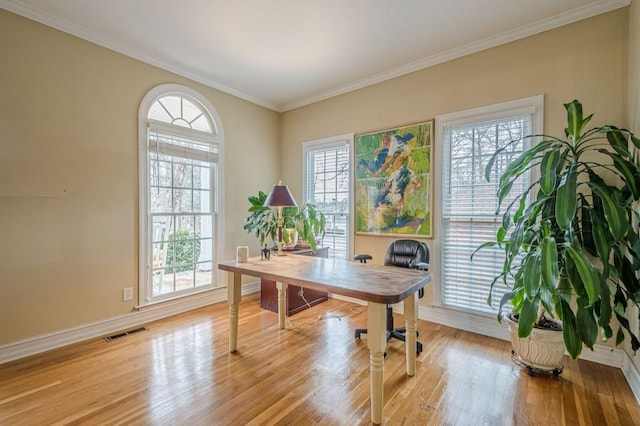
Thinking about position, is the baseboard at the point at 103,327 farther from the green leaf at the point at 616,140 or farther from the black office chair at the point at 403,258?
the green leaf at the point at 616,140

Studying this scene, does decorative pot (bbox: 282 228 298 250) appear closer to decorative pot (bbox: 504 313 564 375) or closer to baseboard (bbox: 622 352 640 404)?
decorative pot (bbox: 504 313 564 375)

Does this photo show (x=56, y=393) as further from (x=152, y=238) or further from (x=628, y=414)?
(x=628, y=414)

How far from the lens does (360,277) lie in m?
2.05

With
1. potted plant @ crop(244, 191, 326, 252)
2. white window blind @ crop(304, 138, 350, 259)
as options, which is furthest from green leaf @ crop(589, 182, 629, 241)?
white window blind @ crop(304, 138, 350, 259)

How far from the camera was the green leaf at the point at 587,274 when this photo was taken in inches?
64.7

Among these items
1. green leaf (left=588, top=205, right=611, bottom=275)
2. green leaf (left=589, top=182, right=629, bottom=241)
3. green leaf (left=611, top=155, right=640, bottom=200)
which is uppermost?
green leaf (left=611, top=155, right=640, bottom=200)

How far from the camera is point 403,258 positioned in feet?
9.98

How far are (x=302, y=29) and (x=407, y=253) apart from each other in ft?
7.82

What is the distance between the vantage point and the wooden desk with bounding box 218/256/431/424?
1.67m

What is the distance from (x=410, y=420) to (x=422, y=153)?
8.26 feet

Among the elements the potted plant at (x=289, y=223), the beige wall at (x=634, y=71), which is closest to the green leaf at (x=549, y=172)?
the beige wall at (x=634, y=71)

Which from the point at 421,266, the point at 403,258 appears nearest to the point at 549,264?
the point at 421,266

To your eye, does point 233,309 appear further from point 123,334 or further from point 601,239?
point 601,239

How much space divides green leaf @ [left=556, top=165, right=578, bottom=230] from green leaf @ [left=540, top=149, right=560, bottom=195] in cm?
6
